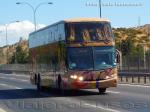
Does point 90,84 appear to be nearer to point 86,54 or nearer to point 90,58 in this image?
point 90,58

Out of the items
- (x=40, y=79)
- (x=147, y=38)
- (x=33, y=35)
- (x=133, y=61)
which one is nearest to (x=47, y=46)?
(x=40, y=79)

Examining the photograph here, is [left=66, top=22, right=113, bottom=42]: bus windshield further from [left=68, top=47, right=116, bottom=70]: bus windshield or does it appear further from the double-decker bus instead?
[left=68, top=47, right=116, bottom=70]: bus windshield

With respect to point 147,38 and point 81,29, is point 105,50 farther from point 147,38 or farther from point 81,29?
point 147,38

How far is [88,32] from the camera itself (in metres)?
25.3

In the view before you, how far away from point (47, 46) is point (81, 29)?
401cm

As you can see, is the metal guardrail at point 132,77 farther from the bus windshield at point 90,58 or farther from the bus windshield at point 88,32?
the bus windshield at point 90,58

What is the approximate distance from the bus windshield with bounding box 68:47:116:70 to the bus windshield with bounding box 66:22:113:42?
467 millimetres

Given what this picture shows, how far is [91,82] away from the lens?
25.0m

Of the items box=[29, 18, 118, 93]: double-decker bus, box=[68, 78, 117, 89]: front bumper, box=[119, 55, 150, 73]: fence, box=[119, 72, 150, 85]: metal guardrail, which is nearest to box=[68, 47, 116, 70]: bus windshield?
box=[29, 18, 118, 93]: double-decker bus

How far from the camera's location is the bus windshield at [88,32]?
25.2m

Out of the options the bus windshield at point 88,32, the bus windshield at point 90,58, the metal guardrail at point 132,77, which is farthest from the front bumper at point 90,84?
the metal guardrail at point 132,77

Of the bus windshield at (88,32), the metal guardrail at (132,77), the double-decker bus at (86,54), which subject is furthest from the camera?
the metal guardrail at (132,77)

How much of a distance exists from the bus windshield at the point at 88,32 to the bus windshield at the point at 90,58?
0.47m

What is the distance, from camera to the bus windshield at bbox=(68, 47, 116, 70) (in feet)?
81.8
